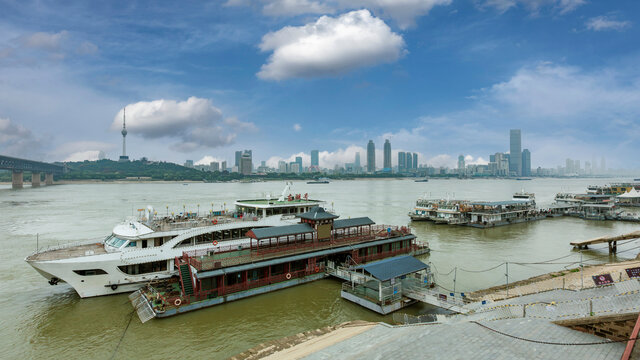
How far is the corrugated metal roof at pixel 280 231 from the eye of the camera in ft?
88.1

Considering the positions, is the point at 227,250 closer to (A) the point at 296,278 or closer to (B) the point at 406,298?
(A) the point at 296,278

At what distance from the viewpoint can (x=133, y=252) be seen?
81.7ft

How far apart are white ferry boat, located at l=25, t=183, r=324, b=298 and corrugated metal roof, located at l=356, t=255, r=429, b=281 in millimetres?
11916

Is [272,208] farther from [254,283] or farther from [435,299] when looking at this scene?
[435,299]

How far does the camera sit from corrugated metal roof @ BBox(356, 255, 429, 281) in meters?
22.8

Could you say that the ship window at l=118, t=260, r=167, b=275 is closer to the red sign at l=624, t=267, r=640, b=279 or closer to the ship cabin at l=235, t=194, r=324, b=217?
the ship cabin at l=235, t=194, r=324, b=217

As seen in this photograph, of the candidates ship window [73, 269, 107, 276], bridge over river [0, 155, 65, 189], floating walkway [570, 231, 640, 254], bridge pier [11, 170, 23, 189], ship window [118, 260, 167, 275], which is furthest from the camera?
bridge pier [11, 170, 23, 189]

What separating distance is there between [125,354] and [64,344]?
166 inches

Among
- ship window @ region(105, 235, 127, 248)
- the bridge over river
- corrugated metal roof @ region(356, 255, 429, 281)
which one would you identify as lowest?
corrugated metal roof @ region(356, 255, 429, 281)

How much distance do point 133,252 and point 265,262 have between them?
31.9 ft

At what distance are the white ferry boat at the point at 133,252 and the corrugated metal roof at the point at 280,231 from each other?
3.23 meters

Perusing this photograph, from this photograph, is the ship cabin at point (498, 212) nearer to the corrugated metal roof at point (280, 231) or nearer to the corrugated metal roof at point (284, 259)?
the corrugated metal roof at point (284, 259)

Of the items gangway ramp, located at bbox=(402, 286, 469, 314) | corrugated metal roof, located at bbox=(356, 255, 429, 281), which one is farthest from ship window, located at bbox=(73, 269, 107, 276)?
gangway ramp, located at bbox=(402, 286, 469, 314)

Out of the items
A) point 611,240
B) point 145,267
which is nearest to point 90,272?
point 145,267
